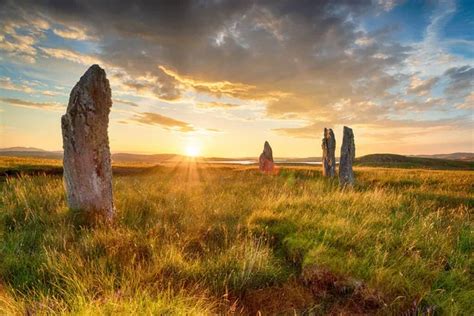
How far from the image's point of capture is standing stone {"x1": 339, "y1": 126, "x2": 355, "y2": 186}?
1680 centimetres

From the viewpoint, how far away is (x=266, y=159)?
1145 inches

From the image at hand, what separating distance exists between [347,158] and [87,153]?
14040 mm

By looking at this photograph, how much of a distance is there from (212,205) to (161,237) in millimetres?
3296

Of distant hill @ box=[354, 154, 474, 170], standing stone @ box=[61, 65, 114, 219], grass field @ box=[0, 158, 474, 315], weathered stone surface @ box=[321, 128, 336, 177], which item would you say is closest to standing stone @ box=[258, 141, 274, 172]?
weathered stone surface @ box=[321, 128, 336, 177]

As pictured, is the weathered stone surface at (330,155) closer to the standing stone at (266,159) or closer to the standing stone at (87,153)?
the standing stone at (266,159)

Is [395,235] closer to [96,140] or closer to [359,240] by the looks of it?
[359,240]

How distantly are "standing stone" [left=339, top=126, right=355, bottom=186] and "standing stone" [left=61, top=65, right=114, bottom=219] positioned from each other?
41.4ft

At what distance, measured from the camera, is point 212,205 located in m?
8.55

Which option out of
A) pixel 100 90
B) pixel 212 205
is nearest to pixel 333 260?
pixel 212 205

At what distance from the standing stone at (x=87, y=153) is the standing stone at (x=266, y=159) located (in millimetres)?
22136

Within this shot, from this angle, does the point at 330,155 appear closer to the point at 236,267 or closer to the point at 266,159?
the point at 266,159

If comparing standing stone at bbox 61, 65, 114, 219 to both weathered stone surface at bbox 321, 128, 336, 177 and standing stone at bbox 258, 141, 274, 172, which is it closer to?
weathered stone surface at bbox 321, 128, 336, 177

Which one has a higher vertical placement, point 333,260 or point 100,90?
point 100,90

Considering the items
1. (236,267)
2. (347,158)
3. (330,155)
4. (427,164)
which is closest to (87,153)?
(236,267)
